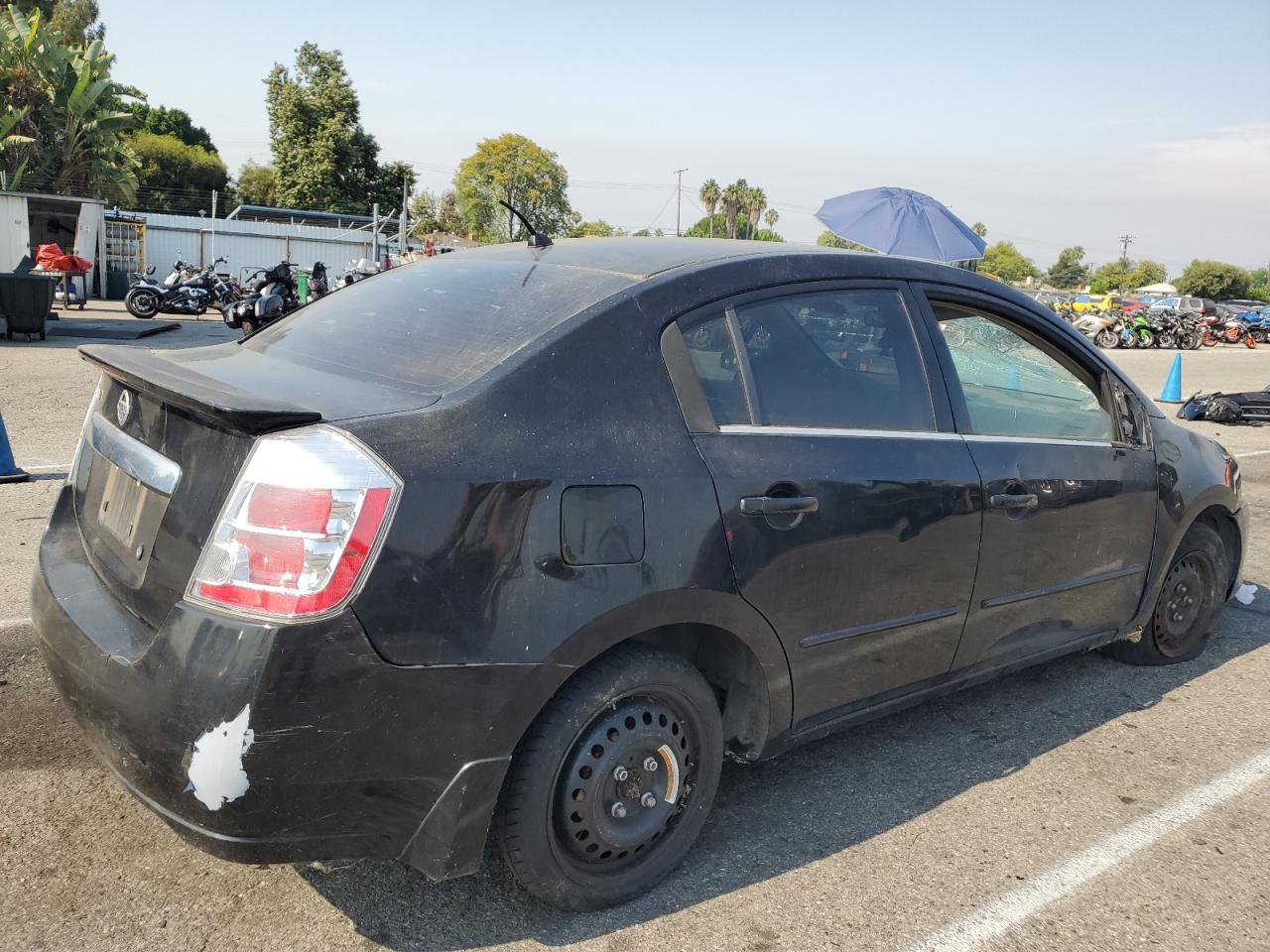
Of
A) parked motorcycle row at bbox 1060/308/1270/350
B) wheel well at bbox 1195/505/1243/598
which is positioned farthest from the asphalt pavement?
parked motorcycle row at bbox 1060/308/1270/350

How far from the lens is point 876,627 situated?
3078 millimetres

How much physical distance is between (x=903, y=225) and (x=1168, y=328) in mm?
19169

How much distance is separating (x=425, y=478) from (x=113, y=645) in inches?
33.1

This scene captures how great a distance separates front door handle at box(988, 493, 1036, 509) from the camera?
331cm

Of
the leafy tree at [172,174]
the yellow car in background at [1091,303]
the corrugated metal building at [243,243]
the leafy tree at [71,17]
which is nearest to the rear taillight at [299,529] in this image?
the corrugated metal building at [243,243]

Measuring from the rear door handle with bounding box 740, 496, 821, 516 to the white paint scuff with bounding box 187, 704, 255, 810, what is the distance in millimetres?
1288

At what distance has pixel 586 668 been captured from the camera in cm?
252

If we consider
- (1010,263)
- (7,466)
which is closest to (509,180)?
(1010,263)

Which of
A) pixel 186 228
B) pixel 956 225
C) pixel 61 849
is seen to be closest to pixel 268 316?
pixel 956 225

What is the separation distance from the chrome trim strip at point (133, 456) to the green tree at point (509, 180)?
87191 millimetres

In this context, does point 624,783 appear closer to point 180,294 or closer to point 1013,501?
point 1013,501

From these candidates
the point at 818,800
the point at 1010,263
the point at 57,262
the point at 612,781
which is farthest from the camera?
the point at 1010,263

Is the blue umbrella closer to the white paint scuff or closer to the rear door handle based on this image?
the rear door handle

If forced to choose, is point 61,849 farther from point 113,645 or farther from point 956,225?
point 956,225
